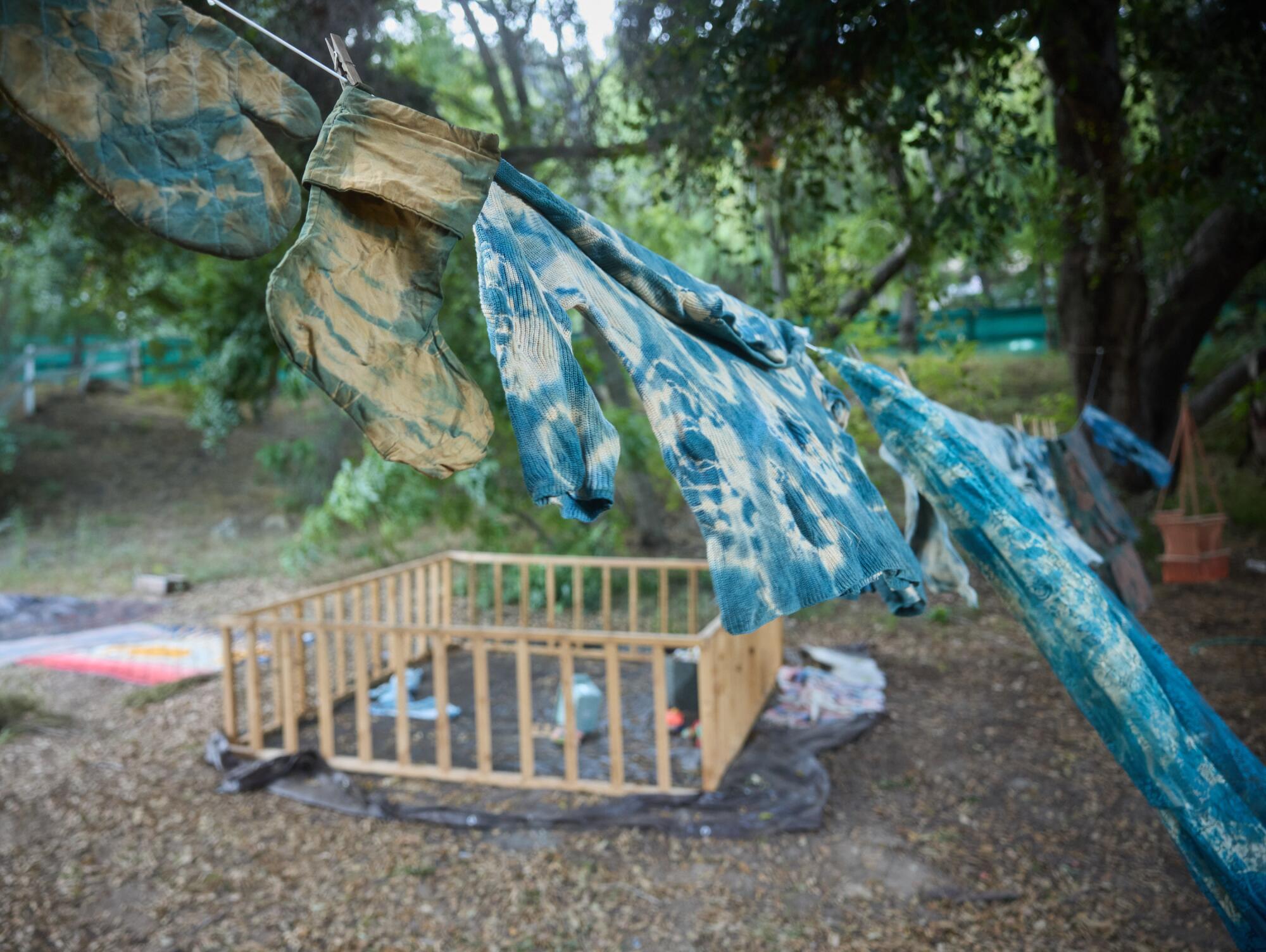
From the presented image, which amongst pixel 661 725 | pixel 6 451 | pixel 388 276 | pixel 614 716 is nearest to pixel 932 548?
pixel 661 725

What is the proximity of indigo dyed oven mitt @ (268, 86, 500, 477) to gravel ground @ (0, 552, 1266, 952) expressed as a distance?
2323 millimetres

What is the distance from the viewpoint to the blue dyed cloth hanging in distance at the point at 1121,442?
16.4 feet

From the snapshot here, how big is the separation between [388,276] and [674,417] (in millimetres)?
454

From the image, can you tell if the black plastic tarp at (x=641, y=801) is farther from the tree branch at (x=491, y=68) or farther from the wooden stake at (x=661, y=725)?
the tree branch at (x=491, y=68)

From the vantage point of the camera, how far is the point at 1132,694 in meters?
1.81

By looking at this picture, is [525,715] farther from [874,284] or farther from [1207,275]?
[1207,275]

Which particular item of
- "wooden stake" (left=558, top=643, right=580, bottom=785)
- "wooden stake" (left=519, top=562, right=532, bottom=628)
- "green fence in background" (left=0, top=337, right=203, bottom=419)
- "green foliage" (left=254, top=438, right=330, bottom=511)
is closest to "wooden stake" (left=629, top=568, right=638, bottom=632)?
"wooden stake" (left=519, top=562, right=532, bottom=628)

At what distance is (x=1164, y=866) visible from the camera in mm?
3184

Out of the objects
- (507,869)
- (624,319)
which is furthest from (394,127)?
(507,869)

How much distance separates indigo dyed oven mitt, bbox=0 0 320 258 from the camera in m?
0.99

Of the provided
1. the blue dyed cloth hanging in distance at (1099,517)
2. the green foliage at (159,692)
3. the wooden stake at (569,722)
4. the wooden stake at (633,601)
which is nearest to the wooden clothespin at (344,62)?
the wooden stake at (569,722)

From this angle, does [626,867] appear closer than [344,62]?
No

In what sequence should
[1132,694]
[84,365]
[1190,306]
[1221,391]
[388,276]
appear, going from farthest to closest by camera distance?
[84,365]
[1221,391]
[1190,306]
[1132,694]
[388,276]

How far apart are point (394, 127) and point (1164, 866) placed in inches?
142
